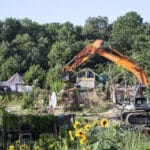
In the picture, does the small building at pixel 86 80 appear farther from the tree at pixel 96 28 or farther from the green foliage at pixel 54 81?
the tree at pixel 96 28

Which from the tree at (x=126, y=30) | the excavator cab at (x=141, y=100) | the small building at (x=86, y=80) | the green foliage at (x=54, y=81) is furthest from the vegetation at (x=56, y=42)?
the excavator cab at (x=141, y=100)

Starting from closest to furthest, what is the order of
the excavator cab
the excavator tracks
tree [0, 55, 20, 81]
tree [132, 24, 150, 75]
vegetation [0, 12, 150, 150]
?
the excavator tracks < the excavator cab < vegetation [0, 12, 150, 150] < tree [132, 24, 150, 75] < tree [0, 55, 20, 81]

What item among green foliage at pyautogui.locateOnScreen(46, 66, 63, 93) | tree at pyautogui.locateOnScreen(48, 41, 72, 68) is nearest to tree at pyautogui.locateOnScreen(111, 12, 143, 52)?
tree at pyautogui.locateOnScreen(48, 41, 72, 68)

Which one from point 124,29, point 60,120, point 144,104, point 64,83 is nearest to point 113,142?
point 60,120

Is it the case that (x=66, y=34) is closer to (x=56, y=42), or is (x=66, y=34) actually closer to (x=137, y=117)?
(x=56, y=42)

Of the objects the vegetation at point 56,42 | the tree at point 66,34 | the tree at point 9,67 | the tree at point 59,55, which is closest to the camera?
the tree at point 9,67

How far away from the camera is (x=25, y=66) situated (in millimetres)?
43344

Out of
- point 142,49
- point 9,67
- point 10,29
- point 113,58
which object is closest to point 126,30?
point 142,49

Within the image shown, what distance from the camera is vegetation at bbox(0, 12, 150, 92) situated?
41219mm

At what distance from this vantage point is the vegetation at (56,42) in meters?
41.2

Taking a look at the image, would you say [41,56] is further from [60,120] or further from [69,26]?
[60,120]

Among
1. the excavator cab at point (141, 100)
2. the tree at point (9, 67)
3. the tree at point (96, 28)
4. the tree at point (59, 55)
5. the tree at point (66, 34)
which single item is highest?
the tree at point (96, 28)

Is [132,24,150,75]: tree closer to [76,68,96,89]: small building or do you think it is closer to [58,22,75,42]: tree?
[76,68,96,89]: small building

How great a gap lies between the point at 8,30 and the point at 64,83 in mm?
26370
